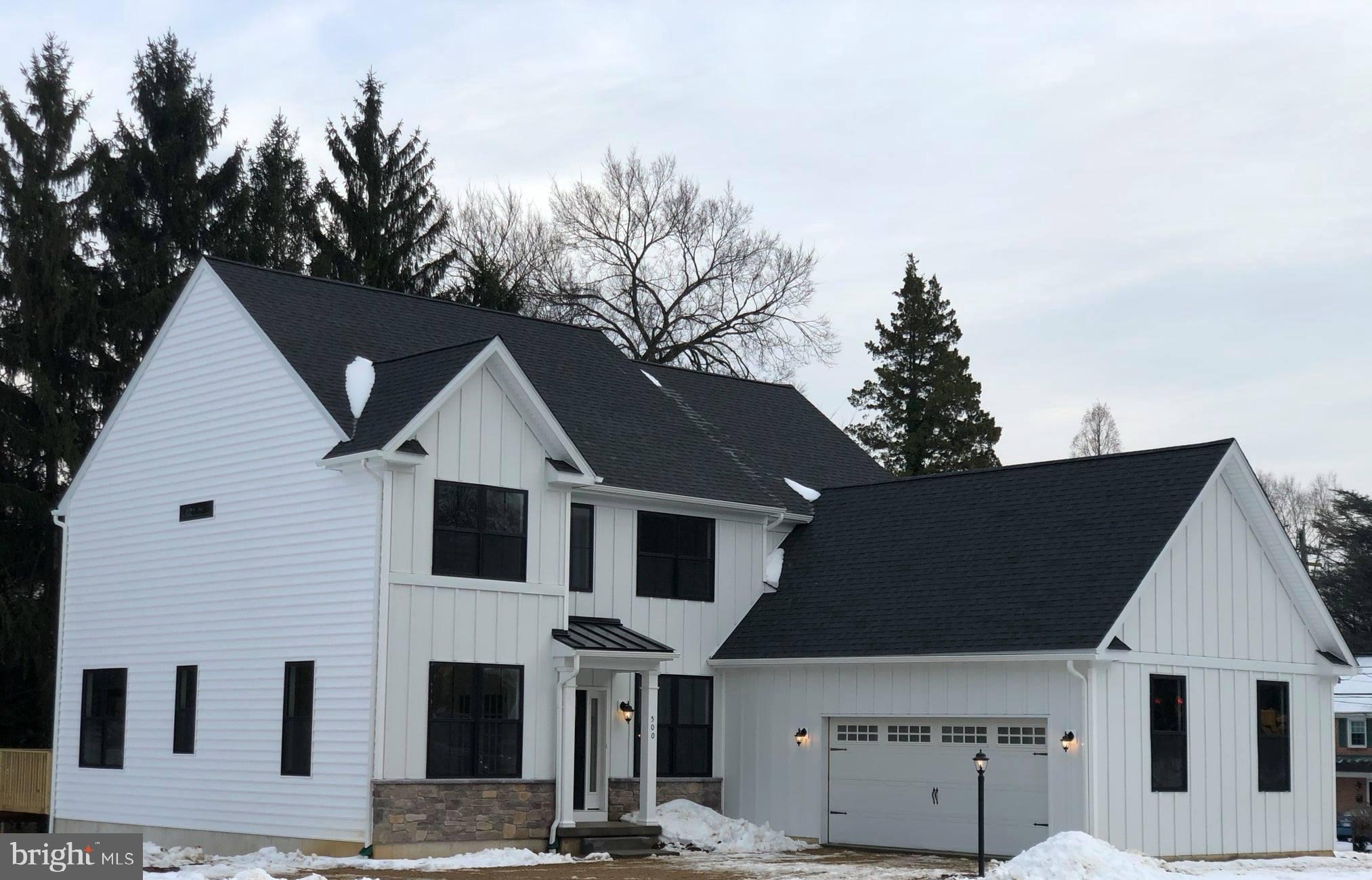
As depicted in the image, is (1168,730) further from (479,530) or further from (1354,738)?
(1354,738)

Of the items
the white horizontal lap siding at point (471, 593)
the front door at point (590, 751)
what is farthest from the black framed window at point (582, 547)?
the front door at point (590, 751)

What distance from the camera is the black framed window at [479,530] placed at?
21453 mm

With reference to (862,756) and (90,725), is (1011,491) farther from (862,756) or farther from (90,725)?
(90,725)

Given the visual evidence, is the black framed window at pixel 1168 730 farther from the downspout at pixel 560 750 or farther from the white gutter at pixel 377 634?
the white gutter at pixel 377 634

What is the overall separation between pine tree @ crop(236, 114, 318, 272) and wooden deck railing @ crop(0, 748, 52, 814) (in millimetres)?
15377

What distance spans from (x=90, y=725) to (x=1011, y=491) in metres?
15.0

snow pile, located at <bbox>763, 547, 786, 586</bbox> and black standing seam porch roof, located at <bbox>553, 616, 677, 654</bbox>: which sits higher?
snow pile, located at <bbox>763, 547, 786, 586</bbox>

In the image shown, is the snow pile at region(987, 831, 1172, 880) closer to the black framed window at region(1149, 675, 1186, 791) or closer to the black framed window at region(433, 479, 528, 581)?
the black framed window at region(1149, 675, 1186, 791)

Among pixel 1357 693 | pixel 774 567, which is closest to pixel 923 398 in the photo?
pixel 1357 693

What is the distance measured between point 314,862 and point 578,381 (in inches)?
396

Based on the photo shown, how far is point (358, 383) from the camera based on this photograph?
73.0 ft

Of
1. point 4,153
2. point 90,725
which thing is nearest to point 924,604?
point 90,725

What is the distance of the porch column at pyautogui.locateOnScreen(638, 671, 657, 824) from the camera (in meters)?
23.0

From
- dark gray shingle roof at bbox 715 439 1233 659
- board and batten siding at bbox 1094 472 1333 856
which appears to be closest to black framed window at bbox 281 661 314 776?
dark gray shingle roof at bbox 715 439 1233 659
